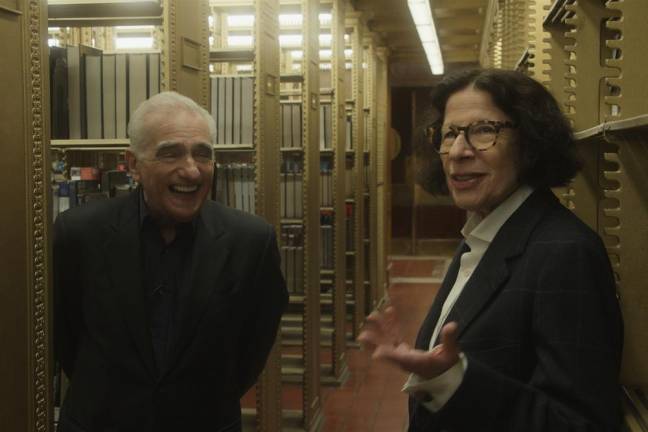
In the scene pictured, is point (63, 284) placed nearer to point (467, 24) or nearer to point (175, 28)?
point (175, 28)

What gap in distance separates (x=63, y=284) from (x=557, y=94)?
5.19 ft

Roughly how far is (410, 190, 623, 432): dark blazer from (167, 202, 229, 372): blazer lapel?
32.1 inches

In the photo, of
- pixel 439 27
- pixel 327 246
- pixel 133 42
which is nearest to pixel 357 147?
pixel 327 246

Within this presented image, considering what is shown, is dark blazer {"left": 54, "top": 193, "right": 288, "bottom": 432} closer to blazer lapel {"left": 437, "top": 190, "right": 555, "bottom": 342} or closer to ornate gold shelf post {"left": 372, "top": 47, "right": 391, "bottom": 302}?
blazer lapel {"left": 437, "top": 190, "right": 555, "bottom": 342}

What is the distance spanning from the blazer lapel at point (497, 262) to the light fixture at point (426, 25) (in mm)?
4543

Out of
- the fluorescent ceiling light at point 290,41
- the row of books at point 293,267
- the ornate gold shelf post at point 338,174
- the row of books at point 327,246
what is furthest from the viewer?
the fluorescent ceiling light at point 290,41

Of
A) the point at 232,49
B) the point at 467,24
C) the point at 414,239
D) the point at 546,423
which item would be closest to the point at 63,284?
the point at 546,423

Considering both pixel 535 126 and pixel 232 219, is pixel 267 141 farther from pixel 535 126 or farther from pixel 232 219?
pixel 535 126

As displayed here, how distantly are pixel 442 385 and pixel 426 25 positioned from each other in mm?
5937

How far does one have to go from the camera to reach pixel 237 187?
13.1 ft

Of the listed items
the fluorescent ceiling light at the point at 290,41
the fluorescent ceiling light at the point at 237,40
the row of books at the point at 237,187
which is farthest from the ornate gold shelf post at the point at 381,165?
the row of books at the point at 237,187

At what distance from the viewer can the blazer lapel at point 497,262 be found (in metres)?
1.40

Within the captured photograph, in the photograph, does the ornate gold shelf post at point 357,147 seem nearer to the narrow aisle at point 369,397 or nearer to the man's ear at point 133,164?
the narrow aisle at point 369,397

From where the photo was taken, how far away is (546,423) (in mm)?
1235
